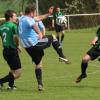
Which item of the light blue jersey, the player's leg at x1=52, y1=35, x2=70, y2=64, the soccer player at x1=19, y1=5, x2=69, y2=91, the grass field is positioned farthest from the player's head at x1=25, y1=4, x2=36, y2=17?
the player's leg at x1=52, y1=35, x2=70, y2=64

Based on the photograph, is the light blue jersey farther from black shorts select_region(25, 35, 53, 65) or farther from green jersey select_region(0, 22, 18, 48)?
green jersey select_region(0, 22, 18, 48)

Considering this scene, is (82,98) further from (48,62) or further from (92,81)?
(48,62)

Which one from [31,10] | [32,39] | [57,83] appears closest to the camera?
[31,10]

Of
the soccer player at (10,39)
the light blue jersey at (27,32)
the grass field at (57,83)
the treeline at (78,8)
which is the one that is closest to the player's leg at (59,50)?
the grass field at (57,83)

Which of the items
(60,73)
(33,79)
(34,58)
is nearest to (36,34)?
(34,58)

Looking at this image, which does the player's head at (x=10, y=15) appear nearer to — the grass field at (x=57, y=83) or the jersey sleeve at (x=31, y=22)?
the jersey sleeve at (x=31, y=22)

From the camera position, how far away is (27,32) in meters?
13.6

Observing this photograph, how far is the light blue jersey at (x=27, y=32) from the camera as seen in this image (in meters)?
13.4

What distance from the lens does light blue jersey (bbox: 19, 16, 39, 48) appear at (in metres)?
13.4

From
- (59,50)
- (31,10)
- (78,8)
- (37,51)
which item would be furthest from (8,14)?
(78,8)

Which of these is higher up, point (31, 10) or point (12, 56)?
point (31, 10)

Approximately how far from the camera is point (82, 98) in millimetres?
12344

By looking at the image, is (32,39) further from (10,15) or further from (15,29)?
(10,15)

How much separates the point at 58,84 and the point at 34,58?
1.85 m
